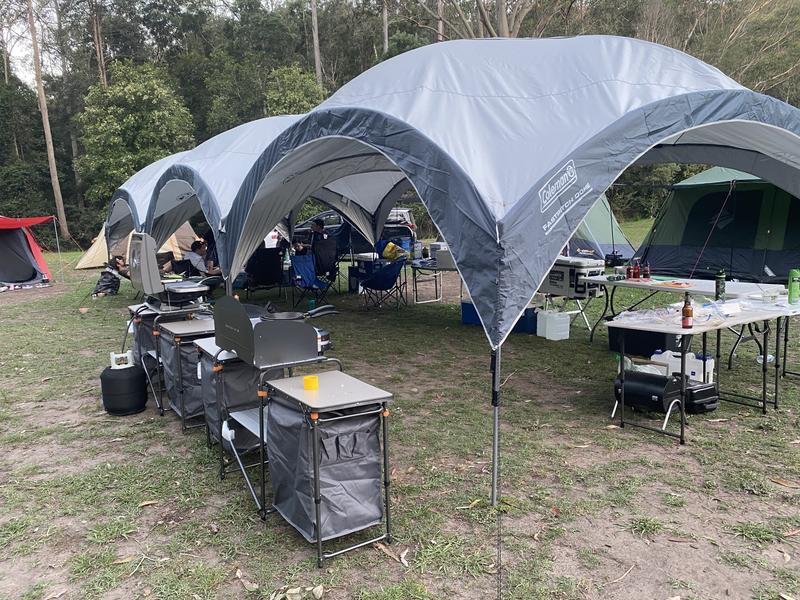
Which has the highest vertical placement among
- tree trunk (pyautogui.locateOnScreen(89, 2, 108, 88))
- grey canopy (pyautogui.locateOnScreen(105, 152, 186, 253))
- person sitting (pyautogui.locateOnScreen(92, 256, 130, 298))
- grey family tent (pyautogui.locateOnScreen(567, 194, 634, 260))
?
tree trunk (pyautogui.locateOnScreen(89, 2, 108, 88))

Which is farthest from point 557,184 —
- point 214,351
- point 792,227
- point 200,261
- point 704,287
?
point 200,261

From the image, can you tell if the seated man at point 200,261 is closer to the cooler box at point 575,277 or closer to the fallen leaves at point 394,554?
the cooler box at point 575,277

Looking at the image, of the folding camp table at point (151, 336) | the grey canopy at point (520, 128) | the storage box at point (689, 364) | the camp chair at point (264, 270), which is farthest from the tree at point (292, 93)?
the storage box at point (689, 364)

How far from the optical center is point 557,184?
9.98 feet

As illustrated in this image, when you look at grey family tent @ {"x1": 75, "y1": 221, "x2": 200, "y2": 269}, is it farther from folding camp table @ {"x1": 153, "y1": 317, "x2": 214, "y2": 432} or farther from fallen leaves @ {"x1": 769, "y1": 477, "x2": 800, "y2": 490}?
fallen leaves @ {"x1": 769, "y1": 477, "x2": 800, "y2": 490}

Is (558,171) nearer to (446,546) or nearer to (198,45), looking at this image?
(446,546)

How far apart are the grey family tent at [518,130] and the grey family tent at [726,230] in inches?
185

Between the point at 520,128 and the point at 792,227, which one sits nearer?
the point at 520,128

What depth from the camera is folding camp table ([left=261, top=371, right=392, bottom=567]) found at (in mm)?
2531

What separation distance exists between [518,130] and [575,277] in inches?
125

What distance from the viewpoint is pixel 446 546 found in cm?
272

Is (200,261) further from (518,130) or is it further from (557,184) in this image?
(557,184)

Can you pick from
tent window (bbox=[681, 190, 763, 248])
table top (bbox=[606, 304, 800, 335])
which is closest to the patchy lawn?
table top (bbox=[606, 304, 800, 335])

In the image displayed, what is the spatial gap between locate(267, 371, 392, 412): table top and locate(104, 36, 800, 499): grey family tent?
26.9 inches
